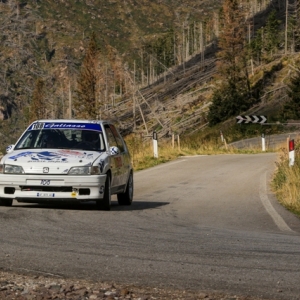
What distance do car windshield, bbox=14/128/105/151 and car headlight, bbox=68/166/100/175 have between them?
95 centimetres

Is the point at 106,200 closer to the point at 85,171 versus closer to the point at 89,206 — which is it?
the point at 85,171

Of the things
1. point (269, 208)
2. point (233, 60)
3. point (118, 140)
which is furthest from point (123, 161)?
point (233, 60)

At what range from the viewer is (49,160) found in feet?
41.0

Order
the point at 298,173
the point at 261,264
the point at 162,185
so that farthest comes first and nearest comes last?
the point at 162,185 → the point at 298,173 → the point at 261,264

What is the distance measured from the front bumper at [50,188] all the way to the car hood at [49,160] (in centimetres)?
11

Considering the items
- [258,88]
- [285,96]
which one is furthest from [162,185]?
[258,88]

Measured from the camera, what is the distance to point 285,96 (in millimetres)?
74562

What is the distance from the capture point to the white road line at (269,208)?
11.1 meters

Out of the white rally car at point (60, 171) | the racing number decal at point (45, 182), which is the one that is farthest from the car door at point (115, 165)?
the racing number decal at point (45, 182)

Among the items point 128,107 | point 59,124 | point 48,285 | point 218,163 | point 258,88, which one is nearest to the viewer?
point 48,285

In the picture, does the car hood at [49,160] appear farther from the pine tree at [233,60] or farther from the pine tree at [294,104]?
the pine tree at [233,60]

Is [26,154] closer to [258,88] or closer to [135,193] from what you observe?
[135,193]

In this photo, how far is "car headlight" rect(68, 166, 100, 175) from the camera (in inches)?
488

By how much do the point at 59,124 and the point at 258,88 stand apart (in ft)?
224
